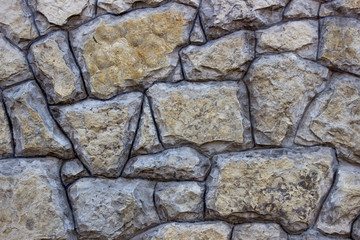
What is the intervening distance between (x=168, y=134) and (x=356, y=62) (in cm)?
78

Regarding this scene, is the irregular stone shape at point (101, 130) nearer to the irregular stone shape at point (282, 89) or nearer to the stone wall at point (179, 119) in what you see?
the stone wall at point (179, 119)

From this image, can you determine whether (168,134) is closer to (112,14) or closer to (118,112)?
(118,112)

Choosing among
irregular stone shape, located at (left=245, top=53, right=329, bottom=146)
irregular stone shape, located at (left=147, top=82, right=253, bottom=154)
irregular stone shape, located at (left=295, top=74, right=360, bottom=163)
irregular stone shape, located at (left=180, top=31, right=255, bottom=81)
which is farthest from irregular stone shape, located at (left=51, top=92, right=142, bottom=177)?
irregular stone shape, located at (left=295, top=74, right=360, bottom=163)

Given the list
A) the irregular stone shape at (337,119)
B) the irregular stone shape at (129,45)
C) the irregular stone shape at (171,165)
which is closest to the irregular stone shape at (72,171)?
the irregular stone shape at (171,165)

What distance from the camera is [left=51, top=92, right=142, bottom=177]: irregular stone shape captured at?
1.31m

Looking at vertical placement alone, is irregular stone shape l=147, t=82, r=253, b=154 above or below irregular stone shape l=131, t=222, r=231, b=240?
above

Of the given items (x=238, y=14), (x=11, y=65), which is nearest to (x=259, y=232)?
(x=238, y=14)

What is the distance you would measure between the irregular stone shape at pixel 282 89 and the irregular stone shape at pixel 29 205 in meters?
0.87

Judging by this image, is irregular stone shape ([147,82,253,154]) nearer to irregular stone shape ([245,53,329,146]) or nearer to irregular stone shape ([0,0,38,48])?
irregular stone shape ([245,53,329,146])

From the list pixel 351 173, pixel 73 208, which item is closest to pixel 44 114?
pixel 73 208

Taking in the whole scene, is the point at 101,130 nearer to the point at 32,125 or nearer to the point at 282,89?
the point at 32,125

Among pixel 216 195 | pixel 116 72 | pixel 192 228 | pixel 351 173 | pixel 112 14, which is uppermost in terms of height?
pixel 112 14

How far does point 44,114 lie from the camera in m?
1.32

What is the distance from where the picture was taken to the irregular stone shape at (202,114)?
131 centimetres
